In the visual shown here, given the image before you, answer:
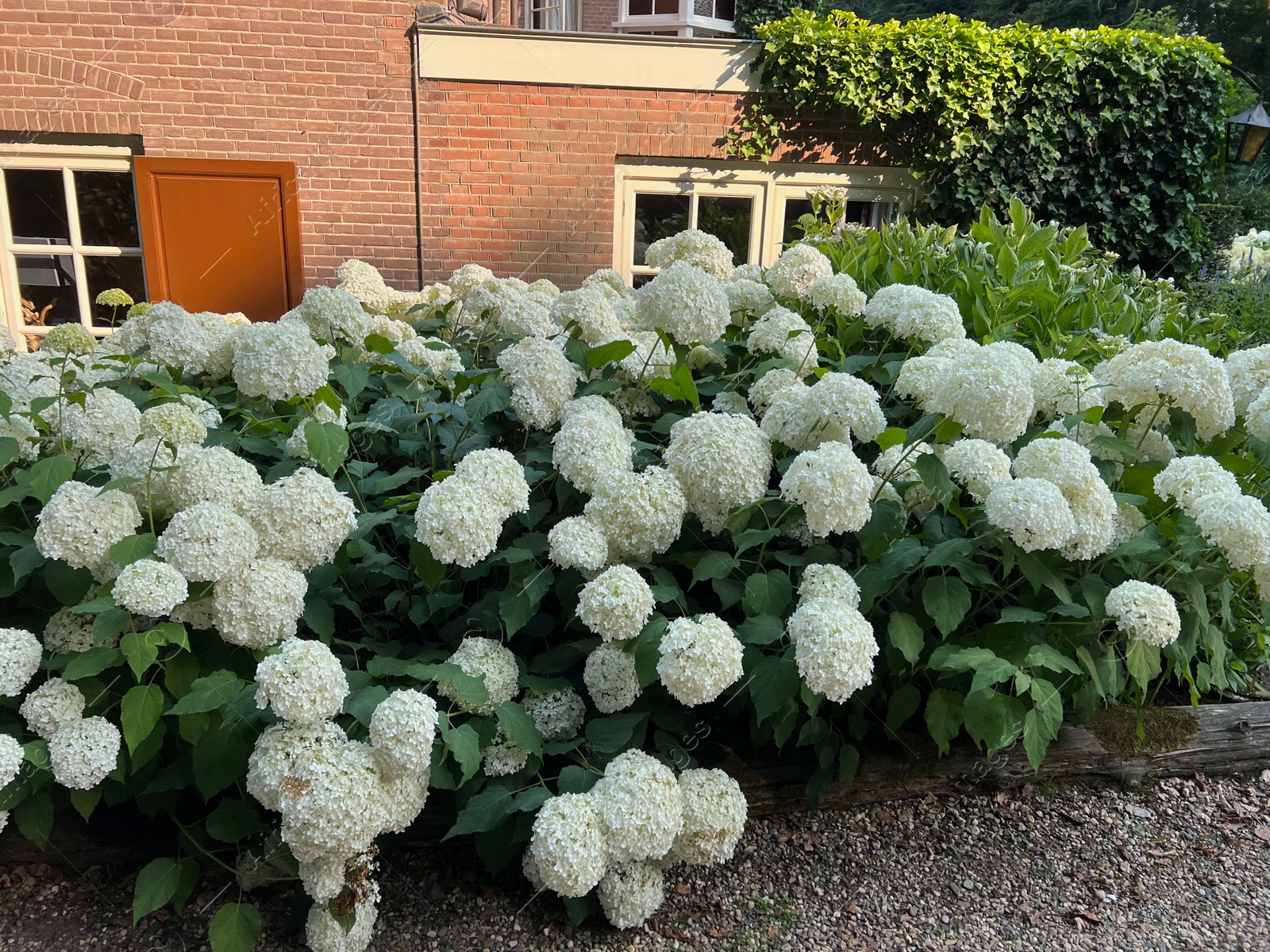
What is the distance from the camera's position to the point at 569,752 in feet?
5.98

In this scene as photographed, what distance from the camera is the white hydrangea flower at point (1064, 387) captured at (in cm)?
210

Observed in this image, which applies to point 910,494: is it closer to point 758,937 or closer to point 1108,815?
point 758,937

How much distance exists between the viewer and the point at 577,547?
5.64 ft

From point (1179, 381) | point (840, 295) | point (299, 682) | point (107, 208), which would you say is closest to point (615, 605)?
point (299, 682)

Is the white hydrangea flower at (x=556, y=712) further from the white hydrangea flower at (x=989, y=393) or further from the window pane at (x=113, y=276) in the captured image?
the window pane at (x=113, y=276)

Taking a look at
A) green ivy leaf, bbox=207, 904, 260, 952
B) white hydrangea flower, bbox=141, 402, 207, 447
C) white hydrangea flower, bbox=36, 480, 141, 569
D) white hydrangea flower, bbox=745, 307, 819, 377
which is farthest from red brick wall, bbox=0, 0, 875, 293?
green ivy leaf, bbox=207, 904, 260, 952

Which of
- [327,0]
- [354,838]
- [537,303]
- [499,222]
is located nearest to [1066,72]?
[499,222]

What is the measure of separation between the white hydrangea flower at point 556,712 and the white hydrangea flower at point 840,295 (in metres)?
1.32

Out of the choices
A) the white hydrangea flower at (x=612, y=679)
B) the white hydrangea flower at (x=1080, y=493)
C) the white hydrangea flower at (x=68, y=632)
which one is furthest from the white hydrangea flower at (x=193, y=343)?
the white hydrangea flower at (x=1080, y=493)

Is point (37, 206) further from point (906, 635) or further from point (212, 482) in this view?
point (906, 635)

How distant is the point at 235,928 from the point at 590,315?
168 centimetres

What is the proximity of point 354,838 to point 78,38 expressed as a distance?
289 inches

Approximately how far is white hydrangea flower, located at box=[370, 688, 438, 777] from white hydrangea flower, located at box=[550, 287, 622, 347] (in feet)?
3.97

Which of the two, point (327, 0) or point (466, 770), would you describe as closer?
point (466, 770)
